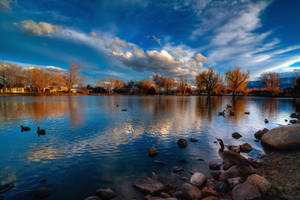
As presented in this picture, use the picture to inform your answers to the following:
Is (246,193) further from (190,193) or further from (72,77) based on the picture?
(72,77)

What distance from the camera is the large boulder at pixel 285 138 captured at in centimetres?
875

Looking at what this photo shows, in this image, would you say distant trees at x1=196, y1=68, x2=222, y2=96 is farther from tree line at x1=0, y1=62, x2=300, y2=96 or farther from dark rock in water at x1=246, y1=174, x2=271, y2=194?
dark rock in water at x1=246, y1=174, x2=271, y2=194

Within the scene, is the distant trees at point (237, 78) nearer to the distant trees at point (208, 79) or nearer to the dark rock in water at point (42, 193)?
the distant trees at point (208, 79)

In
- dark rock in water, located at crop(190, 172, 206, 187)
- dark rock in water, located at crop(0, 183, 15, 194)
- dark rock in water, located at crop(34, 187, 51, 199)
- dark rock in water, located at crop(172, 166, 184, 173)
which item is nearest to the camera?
dark rock in water, located at crop(34, 187, 51, 199)

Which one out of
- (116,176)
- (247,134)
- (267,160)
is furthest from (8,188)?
(247,134)

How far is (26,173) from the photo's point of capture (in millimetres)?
6773

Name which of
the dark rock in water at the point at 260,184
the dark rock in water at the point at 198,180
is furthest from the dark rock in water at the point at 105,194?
the dark rock in water at the point at 260,184

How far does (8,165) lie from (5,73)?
121 m

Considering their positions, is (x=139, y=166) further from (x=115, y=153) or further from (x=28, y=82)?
(x=28, y=82)

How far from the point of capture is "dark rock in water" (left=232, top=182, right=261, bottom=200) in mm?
4523

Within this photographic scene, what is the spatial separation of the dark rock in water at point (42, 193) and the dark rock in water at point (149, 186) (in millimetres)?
3274

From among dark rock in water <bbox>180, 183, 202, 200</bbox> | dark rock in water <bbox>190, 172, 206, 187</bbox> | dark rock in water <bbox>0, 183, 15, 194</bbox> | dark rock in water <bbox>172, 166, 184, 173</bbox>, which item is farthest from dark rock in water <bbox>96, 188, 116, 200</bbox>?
dark rock in water <bbox>0, 183, 15, 194</bbox>

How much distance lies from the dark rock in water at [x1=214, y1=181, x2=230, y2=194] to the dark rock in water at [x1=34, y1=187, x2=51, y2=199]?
6.35 meters

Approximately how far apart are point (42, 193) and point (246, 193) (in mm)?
7135
